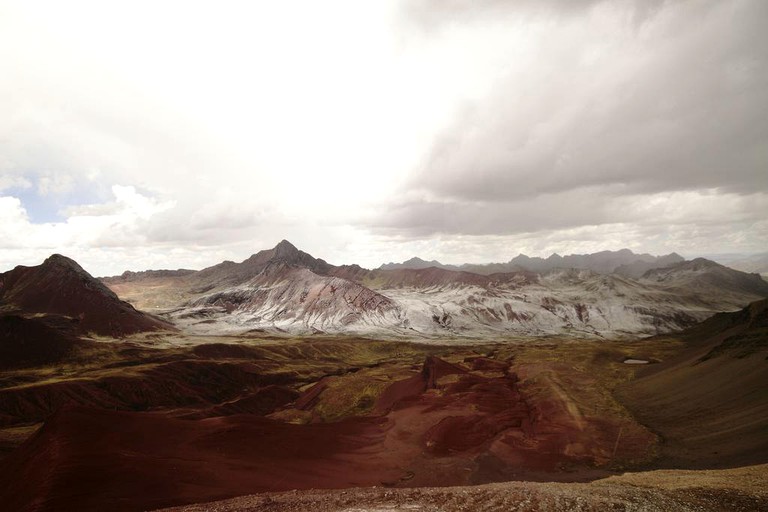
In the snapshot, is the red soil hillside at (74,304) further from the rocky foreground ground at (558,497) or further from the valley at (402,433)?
the rocky foreground ground at (558,497)

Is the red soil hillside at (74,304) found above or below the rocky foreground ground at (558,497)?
above

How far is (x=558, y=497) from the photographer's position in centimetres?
2789

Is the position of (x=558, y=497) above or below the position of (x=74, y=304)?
below

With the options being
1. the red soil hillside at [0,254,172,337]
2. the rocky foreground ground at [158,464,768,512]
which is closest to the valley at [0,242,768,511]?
the rocky foreground ground at [158,464,768,512]

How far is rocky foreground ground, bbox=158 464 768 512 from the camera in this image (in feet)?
82.8

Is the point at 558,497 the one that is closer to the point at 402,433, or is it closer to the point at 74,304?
the point at 402,433

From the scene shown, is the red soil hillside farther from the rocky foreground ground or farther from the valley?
the rocky foreground ground

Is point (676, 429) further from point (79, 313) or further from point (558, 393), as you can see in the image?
point (79, 313)

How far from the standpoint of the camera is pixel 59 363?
121 meters

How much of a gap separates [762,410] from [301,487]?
159ft

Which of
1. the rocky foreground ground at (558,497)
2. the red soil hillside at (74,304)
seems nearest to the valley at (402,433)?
the rocky foreground ground at (558,497)

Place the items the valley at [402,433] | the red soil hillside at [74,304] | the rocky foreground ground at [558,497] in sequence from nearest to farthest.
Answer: the rocky foreground ground at [558,497]
the valley at [402,433]
the red soil hillside at [74,304]

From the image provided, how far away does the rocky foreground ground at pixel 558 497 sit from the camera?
993 inches

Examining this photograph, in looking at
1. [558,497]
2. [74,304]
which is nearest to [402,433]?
[558,497]
